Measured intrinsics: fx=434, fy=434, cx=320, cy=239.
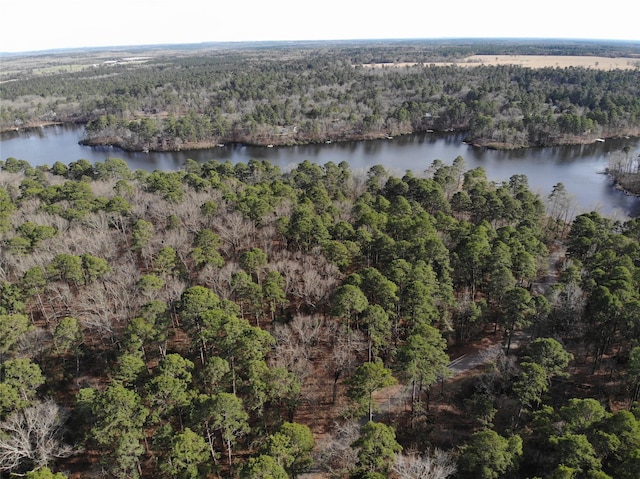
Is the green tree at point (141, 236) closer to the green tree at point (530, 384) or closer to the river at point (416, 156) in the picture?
the green tree at point (530, 384)

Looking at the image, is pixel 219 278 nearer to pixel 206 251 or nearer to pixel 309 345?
pixel 206 251

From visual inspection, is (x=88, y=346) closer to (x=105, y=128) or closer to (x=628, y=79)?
(x=105, y=128)

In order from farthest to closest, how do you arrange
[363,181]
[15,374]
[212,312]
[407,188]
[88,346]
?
[363,181] < [407,188] < [88,346] < [212,312] < [15,374]

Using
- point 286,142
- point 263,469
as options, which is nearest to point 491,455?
point 263,469

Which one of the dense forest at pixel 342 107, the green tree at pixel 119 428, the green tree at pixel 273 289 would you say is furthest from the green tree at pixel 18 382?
the dense forest at pixel 342 107

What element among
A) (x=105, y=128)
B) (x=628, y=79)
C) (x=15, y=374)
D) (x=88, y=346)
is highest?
(x=628, y=79)

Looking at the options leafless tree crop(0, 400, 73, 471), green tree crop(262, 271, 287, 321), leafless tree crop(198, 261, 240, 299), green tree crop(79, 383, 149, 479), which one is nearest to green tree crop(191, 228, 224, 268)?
leafless tree crop(198, 261, 240, 299)

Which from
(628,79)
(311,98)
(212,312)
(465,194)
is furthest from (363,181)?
(628,79)
